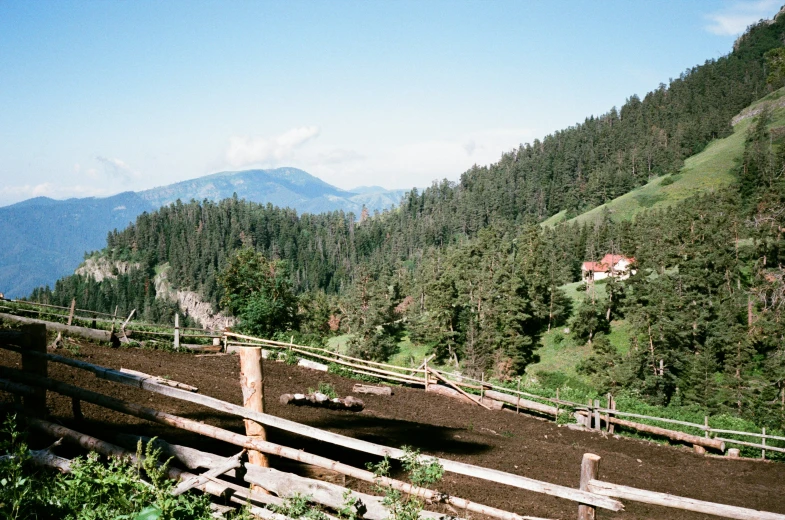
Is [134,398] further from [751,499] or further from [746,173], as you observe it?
[746,173]

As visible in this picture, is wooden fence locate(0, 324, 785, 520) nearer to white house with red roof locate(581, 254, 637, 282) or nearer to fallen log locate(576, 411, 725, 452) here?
fallen log locate(576, 411, 725, 452)

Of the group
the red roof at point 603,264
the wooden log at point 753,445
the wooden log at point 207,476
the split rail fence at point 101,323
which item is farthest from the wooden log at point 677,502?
the red roof at point 603,264

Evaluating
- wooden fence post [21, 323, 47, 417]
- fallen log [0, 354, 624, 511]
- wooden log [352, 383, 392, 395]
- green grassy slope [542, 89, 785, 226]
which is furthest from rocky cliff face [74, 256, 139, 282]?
fallen log [0, 354, 624, 511]

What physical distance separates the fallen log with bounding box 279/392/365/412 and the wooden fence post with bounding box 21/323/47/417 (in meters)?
7.12

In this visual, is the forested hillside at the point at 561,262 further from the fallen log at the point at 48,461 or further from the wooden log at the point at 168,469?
the fallen log at the point at 48,461

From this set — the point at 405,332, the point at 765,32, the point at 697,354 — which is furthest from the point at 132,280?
the point at 765,32

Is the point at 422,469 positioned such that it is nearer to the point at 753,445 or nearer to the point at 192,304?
the point at 753,445

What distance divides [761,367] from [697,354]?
14.7 feet

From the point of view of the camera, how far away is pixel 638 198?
111m

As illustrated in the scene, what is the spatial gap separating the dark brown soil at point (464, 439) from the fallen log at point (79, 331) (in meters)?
1.19

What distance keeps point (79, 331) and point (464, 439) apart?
1532cm

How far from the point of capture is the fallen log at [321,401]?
13422 millimetres

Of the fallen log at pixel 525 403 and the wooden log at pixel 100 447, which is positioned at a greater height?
the wooden log at pixel 100 447

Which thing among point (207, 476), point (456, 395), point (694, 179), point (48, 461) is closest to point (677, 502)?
point (207, 476)
